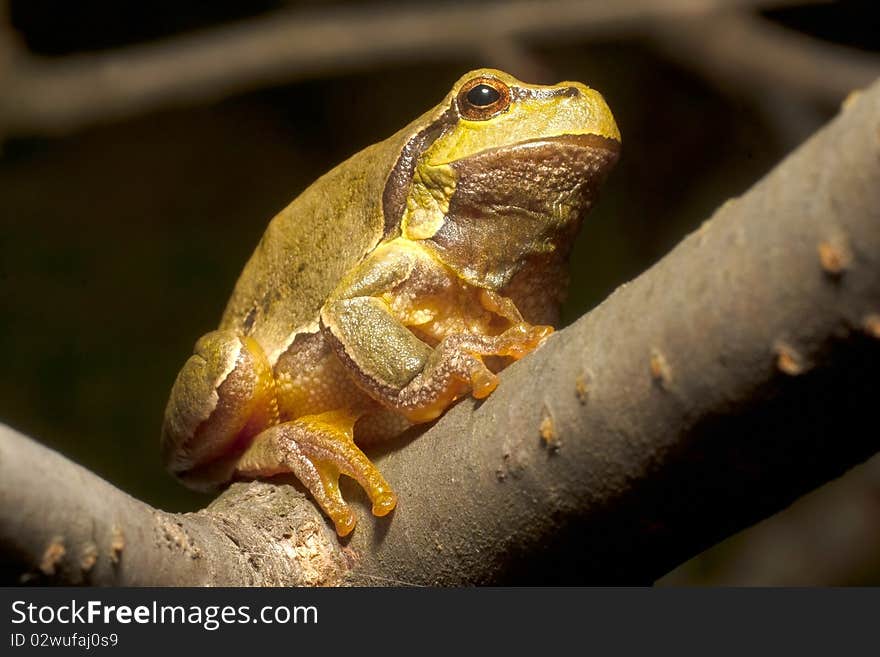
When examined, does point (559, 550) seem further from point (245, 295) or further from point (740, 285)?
point (245, 295)

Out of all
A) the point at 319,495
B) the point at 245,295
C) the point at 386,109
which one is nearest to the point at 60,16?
the point at 386,109

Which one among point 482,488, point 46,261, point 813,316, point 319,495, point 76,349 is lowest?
point 813,316

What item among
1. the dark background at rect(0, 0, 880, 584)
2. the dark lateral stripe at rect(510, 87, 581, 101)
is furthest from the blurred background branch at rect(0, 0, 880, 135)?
the dark lateral stripe at rect(510, 87, 581, 101)

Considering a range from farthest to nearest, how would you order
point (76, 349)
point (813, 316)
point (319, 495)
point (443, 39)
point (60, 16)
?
1. point (60, 16)
2. point (76, 349)
3. point (443, 39)
4. point (319, 495)
5. point (813, 316)

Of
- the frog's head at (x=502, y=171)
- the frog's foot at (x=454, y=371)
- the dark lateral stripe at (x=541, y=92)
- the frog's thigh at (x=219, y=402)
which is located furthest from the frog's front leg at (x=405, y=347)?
the dark lateral stripe at (x=541, y=92)

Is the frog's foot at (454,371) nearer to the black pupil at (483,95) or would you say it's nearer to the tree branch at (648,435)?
the tree branch at (648,435)

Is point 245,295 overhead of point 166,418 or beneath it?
overhead

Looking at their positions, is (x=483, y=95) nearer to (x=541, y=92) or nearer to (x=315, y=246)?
(x=541, y=92)

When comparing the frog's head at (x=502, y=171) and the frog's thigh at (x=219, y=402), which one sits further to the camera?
the frog's thigh at (x=219, y=402)

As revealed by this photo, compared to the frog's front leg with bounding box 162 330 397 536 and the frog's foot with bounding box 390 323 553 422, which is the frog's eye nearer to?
the frog's foot with bounding box 390 323 553 422

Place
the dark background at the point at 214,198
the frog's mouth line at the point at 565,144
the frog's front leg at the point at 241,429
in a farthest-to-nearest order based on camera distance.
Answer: the dark background at the point at 214,198 < the frog's mouth line at the point at 565,144 < the frog's front leg at the point at 241,429
